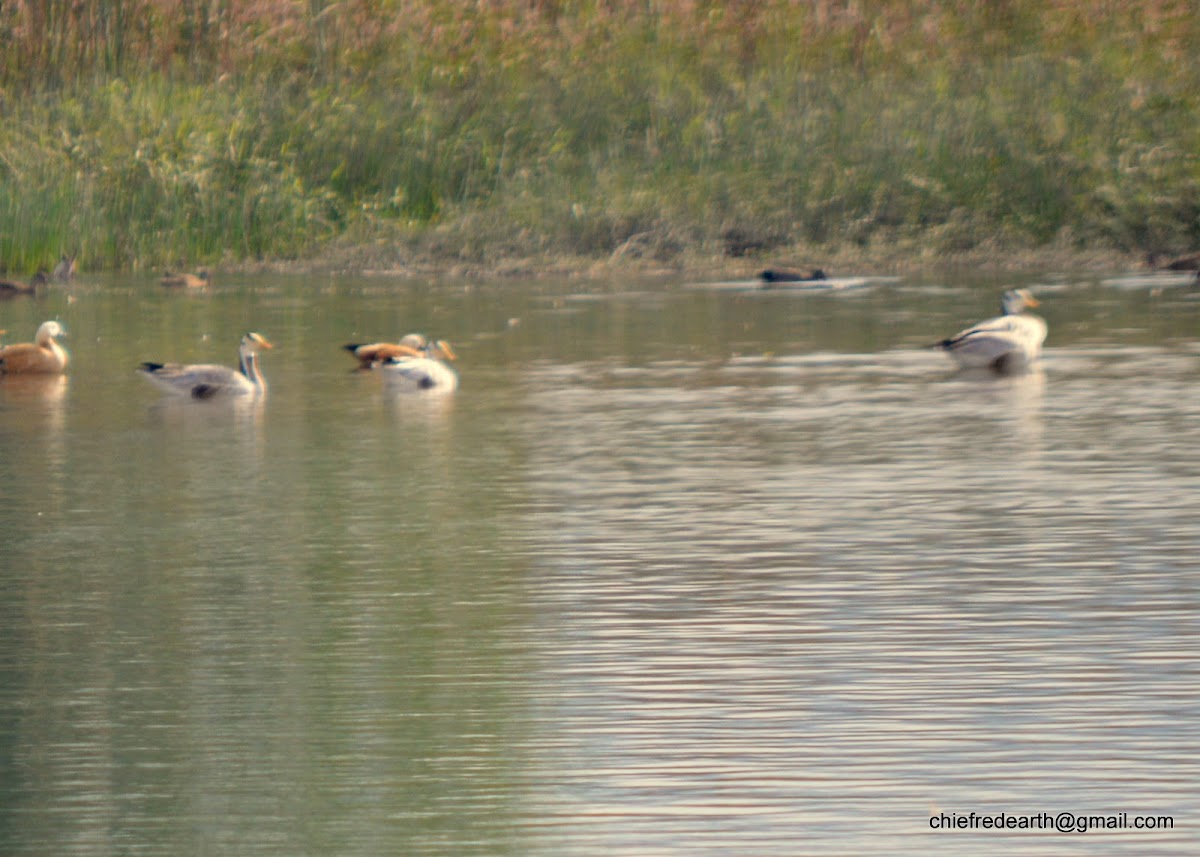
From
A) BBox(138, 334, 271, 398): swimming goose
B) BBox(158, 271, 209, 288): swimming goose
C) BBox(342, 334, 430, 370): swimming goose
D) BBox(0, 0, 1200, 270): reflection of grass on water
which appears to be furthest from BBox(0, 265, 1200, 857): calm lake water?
BBox(0, 0, 1200, 270): reflection of grass on water

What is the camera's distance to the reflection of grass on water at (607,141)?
91.0ft

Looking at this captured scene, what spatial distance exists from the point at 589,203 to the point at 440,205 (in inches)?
68.8

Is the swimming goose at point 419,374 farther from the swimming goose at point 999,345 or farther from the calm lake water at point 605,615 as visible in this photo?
the swimming goose at point 999,345

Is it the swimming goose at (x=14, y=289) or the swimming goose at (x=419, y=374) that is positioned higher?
the swimming goose at (x=419, y=374)

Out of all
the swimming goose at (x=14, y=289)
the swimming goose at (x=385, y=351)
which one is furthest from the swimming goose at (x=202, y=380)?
the swimming goose at (x=14, y=289)

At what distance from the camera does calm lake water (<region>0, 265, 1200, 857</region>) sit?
6180 millimetres

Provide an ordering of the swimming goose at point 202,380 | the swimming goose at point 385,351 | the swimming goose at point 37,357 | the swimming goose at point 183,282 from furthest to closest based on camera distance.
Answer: the swimming goose at point 183,282
the swimming goose at point 37,357
the swimming goose at point 385,351
the swimming goose at point 202,380

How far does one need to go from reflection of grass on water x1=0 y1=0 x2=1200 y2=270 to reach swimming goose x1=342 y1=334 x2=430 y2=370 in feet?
35.5

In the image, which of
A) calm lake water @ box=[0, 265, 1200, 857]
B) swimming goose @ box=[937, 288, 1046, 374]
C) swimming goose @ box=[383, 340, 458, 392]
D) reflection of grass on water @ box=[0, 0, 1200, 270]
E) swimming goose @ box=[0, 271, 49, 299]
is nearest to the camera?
calm lake water @ box=[0, 265, 1200, 857]

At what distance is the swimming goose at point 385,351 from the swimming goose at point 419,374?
23 centimetres

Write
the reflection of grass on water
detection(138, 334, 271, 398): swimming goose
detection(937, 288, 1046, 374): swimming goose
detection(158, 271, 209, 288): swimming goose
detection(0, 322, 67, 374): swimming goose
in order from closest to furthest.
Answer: detection(138, 334, 271, 398): swimming goose < detection(937, 288, 1046, 374): swimming goose < detection(0, 322, 67, 374): swimming goose < detection(158, 271, 209, 288): swimming goose < the reflection of grass on water

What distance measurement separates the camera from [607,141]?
29531mm

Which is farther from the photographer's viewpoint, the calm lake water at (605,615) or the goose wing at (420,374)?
the goose wing at (420,374)

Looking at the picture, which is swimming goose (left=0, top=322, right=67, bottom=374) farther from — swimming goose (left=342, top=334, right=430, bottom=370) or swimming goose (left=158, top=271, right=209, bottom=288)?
swimming goose (left=158, top=271, right=209, bottom=288)
